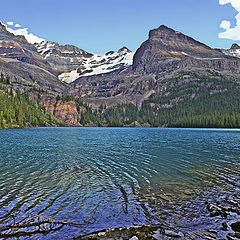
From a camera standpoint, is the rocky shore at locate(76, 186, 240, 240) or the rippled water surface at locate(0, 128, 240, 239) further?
the rippled water surface at locate(0, 128, 240, 239)

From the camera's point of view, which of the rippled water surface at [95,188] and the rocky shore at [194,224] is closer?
the rocky shore at [194,224]

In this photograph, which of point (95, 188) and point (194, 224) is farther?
point (95, 188)

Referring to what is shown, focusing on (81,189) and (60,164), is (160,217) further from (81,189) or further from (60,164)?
(60,164)

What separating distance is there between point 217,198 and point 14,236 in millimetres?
17598

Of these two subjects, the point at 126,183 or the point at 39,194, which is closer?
the point at 39,194

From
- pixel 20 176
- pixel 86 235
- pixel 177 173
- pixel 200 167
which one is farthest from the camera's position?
pixel 200 167

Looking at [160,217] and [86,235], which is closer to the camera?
[86,235]

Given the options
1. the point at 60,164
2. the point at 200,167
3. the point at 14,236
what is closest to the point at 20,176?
the point at 60,164

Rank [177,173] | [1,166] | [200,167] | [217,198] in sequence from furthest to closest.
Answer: [200,167], [1,166], [177,173], [217,198]

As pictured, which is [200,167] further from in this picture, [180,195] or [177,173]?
[180,195]

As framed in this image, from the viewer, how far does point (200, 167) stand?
50.8 meters

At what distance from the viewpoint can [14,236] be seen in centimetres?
1909

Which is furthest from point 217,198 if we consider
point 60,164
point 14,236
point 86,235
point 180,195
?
point 60,164

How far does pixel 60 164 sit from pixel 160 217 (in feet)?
100
